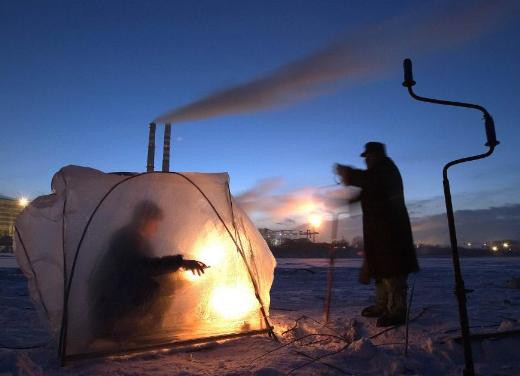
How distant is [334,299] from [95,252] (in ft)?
13.8

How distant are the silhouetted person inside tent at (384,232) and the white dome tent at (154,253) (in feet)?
4.59

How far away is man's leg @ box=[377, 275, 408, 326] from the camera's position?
12.9ft

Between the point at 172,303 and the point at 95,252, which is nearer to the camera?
the point at 95,252

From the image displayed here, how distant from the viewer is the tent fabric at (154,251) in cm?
356

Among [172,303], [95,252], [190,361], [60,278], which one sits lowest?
[190,361]

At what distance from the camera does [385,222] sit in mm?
4199

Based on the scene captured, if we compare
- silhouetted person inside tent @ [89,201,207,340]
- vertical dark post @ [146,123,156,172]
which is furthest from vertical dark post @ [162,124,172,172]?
silhouetted person inside tent @ [89,201,207,340]

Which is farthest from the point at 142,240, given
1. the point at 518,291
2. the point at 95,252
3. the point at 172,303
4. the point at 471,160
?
the point at 518,291

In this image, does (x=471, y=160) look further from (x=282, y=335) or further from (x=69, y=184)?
(x=69, y=184)

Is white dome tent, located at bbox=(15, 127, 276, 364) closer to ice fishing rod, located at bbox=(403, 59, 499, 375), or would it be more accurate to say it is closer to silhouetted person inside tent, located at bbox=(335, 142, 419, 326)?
silhouetted person inside tent, located at bbox=(335, 142, 419, 326)

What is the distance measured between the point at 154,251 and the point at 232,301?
3.92 feet

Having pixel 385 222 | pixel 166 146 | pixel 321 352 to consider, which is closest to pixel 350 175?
pixel 385 222

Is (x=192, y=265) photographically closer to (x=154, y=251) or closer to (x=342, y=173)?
(x=154, y=251)

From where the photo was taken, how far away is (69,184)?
3.70 m
